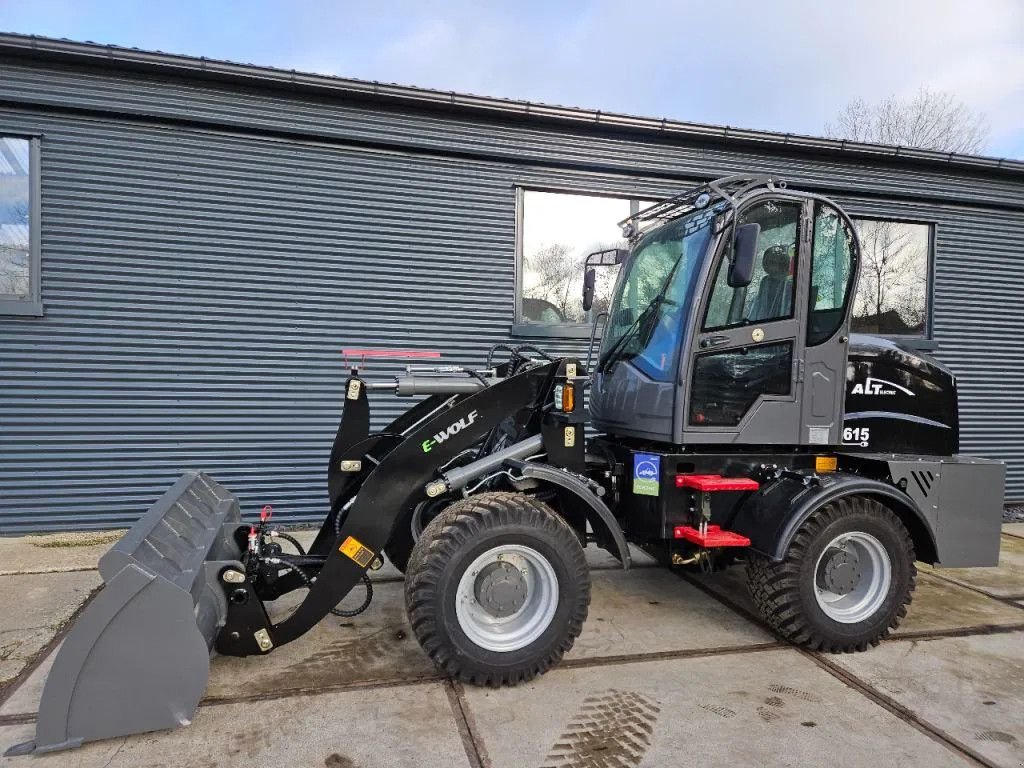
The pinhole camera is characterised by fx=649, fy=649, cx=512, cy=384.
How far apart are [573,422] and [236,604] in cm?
193

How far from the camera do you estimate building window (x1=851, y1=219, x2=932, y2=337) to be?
7.86 metres

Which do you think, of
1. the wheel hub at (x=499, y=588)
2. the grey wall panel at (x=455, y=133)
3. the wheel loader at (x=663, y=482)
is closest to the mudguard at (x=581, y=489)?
the wheel loader at (x=663, y=482)

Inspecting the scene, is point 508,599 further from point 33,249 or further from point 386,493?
point 33,249

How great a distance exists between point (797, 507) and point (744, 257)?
1.38 metres

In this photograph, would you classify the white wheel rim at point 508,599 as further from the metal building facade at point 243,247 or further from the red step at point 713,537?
the metal building facade at point 243,247

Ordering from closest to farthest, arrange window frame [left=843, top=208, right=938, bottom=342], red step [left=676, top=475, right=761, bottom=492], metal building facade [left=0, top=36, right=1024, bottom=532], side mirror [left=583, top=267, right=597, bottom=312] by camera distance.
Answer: red step [left=676, top=475, right=761, bottom=492] < side mirror [left=583, top=267, right=597, bottom=312] < metal building facade [left=0, top=36, right=1024, bottom=532] < window frame [left=843, top=208, right=938, bottom=342]

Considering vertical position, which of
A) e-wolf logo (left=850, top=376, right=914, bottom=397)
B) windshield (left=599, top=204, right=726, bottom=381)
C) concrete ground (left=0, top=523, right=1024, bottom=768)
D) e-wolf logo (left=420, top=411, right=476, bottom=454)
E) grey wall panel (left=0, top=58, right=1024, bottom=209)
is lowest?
concrete ground (left=0, top=523, right=1024, bottom=768)

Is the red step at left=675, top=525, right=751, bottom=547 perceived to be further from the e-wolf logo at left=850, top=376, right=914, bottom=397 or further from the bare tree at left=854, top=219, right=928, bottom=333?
the bare tree at left=854, top=219, right=928, bottom=333

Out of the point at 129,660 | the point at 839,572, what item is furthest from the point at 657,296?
the point at 129,660

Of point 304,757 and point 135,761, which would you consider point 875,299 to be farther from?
point 135,761

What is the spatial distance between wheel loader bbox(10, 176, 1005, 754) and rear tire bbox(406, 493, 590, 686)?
10mm

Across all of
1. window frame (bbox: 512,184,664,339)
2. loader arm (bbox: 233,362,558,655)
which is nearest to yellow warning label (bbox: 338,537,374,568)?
loader arm (bbox: 233,362,558,655)

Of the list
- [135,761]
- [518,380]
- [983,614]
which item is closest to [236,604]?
[135,761]

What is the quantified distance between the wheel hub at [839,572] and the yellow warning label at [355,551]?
255cm
